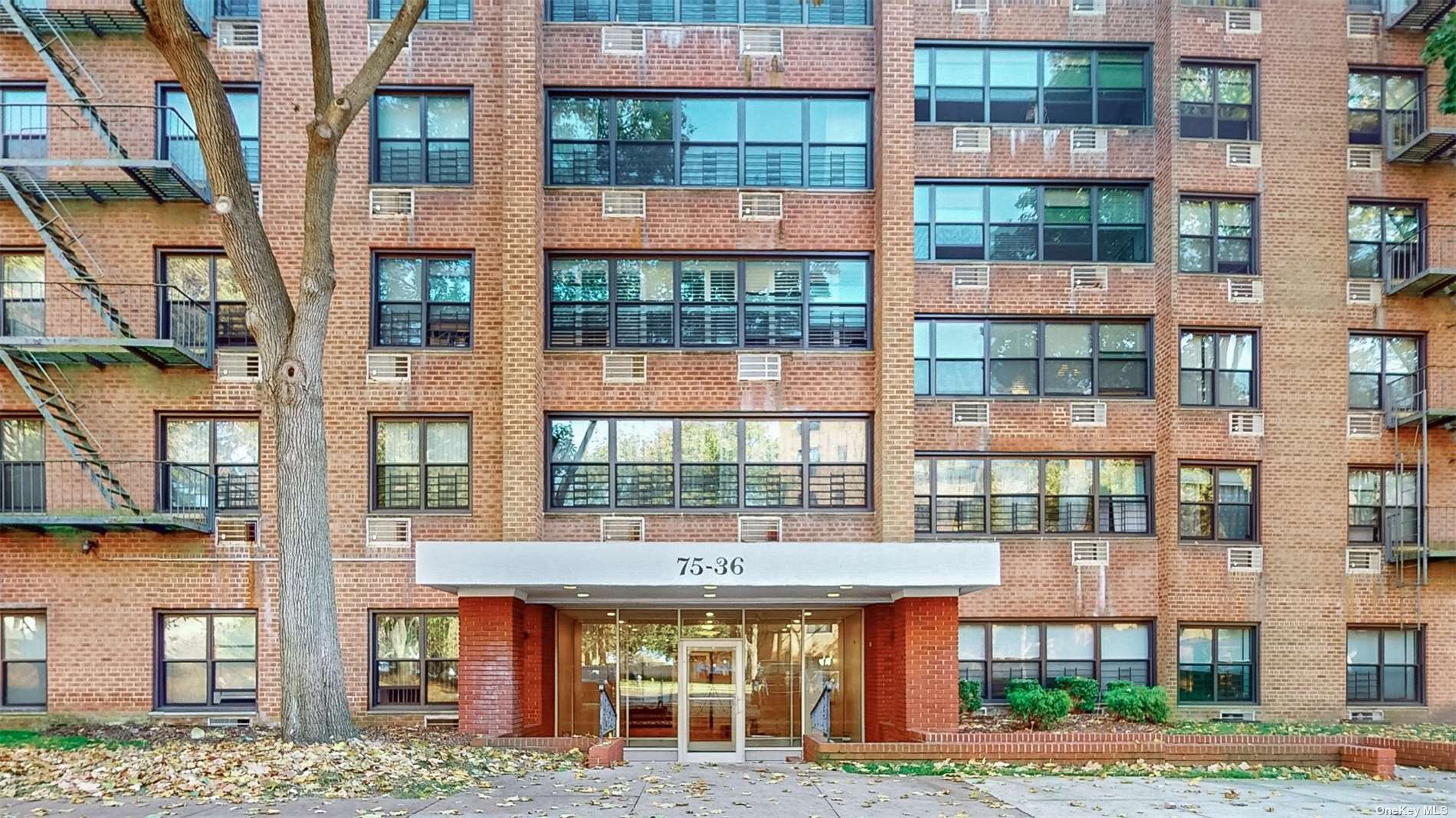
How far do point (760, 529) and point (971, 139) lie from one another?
345 inches

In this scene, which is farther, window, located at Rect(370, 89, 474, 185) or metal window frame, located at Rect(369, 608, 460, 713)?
window, located at Rect(370, 89, 474, 185)

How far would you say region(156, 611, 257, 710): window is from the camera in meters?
19.1

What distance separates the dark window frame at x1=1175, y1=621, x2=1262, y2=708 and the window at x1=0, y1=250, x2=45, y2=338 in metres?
22.0

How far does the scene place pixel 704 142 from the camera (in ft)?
64.8

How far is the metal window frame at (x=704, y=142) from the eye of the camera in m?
19.6

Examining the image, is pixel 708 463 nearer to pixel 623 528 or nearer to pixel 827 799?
pixel 623 528

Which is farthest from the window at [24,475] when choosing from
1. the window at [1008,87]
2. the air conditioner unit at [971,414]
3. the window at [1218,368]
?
the window at [1218,368]

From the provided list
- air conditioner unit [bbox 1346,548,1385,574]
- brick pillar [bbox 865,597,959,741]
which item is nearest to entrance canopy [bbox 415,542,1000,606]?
brick pillar [bbox 865,597,959,741]

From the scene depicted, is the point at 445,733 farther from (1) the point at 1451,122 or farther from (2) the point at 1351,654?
(1) the point at 1451,122

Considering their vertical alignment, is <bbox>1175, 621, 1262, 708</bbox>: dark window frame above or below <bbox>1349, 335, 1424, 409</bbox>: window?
below

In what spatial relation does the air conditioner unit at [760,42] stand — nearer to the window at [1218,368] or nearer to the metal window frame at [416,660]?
the window at [1218,368]

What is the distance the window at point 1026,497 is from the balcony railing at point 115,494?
13325 millimetres

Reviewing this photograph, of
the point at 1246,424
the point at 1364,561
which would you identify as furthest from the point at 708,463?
the point at 1364,561

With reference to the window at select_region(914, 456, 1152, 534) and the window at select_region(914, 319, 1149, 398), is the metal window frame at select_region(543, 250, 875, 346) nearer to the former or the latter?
the window at select_region(914, 319, 1149, 398)
